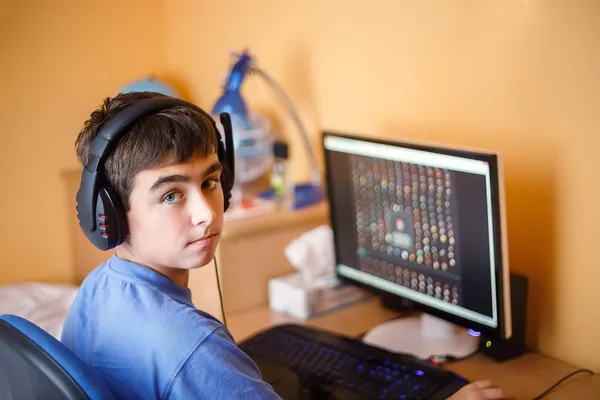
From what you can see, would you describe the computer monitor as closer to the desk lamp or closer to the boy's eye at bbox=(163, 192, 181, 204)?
the desk lamp

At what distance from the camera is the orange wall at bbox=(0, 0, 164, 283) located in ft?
6.63

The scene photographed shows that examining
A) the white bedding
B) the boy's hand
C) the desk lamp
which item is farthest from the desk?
the white bedding

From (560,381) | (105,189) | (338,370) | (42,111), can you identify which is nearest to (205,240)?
(105,189)

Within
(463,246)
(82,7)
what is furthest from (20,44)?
(463,246)

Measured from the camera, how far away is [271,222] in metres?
1.73

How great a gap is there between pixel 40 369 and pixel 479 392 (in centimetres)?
67

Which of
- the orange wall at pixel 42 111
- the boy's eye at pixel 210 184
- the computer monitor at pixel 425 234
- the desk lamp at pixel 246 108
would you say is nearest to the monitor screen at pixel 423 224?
the computer monitor at pixel 425 234

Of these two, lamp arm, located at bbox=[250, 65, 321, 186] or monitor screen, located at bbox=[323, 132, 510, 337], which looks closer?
monitor screen, located at bbox=[323, 132, 510, 337]

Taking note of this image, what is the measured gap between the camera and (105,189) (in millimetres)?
1012

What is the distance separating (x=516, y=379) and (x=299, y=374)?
40 centimetres

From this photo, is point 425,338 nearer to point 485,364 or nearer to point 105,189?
point 485,364

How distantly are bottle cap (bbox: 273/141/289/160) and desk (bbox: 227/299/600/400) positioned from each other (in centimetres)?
42

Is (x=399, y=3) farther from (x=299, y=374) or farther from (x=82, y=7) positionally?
(x=82, y=7)

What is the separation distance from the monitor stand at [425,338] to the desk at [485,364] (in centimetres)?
4
